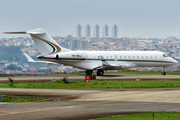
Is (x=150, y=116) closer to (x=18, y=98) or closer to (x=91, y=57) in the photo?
(x=18, y=98)

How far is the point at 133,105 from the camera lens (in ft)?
73.2

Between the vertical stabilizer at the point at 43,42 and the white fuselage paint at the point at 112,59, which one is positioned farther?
the white fuselage paint at the point at 112,59

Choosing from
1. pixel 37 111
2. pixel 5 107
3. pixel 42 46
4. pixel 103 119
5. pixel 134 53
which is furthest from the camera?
pixel 134 53

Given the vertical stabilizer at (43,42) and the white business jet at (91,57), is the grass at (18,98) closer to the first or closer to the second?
the white business jet at (91,57)

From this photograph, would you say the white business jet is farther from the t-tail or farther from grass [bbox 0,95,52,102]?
grass [bbox 0,95,52,102]

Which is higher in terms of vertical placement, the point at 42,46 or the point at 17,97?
the point at 42,46

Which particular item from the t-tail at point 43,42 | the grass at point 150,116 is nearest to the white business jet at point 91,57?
the t-tail at point 43,42

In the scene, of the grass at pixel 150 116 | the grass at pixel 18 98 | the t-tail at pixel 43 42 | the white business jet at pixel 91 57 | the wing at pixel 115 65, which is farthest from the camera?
the wing at pixel 115 65

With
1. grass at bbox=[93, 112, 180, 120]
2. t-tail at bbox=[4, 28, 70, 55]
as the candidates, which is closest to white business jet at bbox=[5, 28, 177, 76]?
t-tail at bbox=[4, 28, 70, 55]

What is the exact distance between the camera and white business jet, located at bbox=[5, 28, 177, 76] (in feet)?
170

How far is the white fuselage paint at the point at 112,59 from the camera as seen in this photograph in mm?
53062

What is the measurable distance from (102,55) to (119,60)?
9.99ft

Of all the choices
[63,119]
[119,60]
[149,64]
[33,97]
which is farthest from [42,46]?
[63,119]

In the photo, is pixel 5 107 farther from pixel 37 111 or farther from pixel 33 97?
pixel 33 97
